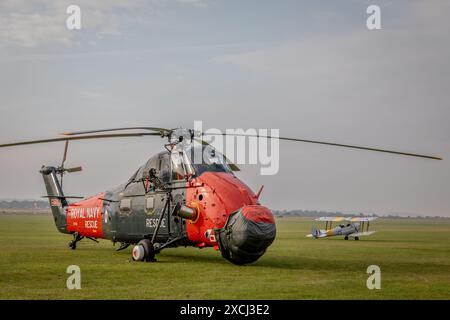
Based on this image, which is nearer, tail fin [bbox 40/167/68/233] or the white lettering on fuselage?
the white lettering on fuselage

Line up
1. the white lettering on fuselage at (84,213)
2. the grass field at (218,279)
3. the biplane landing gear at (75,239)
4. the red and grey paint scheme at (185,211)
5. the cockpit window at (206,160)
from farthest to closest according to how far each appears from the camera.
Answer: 1. the biplane landing gear at (75,239)
2. the white lettering on fuselage at (84,213)
3. the cockpit window at (206,160)
4. the red and grey paint scheme at (185,211)
5. the grass field at (218,279)

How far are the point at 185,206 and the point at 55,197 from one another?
453 inches

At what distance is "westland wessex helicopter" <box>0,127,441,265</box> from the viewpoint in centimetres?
1593

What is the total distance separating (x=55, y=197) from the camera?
86.9 feet

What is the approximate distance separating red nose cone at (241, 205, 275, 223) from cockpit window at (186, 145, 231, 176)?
263 cm

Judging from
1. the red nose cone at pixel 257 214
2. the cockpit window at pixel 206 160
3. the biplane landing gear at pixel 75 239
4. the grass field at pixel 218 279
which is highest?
the cockpit window at pixel 206 160

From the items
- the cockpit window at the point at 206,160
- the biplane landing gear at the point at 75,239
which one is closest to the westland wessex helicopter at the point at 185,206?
the cockpit window at the point at 206,160

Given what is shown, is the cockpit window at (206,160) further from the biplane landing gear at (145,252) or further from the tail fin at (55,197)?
the tail fin at (55,197)

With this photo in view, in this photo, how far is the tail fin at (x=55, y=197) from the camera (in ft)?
86.3

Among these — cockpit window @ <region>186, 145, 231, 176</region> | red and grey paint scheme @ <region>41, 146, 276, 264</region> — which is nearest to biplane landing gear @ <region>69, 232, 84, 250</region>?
red and grey paint scheme @ <region>41, 146, 276, 264</region>

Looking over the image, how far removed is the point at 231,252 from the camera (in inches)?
640

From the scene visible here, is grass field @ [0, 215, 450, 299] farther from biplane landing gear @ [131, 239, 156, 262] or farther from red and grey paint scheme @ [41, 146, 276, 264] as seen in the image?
red and grey paint scheme @ [41, 146, 276, 264]
